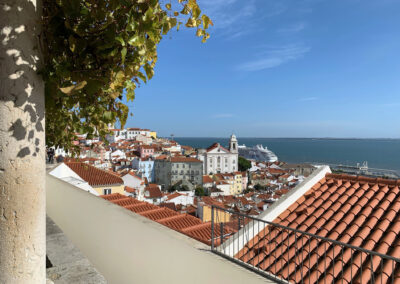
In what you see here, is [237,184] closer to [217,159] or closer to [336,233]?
[217,159]

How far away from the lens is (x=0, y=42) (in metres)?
1.04

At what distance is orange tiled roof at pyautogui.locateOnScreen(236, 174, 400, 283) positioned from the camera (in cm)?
289

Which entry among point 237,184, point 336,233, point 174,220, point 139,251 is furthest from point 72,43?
point 237,184

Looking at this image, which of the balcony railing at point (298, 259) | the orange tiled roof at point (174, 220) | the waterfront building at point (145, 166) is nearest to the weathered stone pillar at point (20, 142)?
the balcony railing at point (298, 259)

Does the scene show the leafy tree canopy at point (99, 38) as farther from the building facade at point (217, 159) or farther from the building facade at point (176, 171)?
the building facade at point (217, 159)

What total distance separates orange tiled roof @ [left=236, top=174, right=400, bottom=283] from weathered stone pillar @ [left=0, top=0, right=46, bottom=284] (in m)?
2.10

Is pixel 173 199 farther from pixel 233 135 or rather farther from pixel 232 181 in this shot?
pixel 233 135

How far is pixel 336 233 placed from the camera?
366 cm

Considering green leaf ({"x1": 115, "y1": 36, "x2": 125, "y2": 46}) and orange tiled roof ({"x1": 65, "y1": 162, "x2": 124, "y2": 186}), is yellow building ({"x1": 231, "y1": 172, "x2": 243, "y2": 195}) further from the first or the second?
green leaf ({"x1": 115, "y1": 36, "x2": 125, "y2": 46})

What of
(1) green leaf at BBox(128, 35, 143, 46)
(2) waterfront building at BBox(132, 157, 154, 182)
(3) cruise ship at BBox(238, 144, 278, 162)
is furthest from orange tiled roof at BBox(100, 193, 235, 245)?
(3) cruise ship at BBox(238, 144, 278, 162)

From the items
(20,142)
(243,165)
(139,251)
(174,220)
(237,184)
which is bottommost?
(237,184)

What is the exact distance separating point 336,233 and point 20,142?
3.87 meters

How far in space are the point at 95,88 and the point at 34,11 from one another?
1.28 feet

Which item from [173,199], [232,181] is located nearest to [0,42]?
[173,199]
